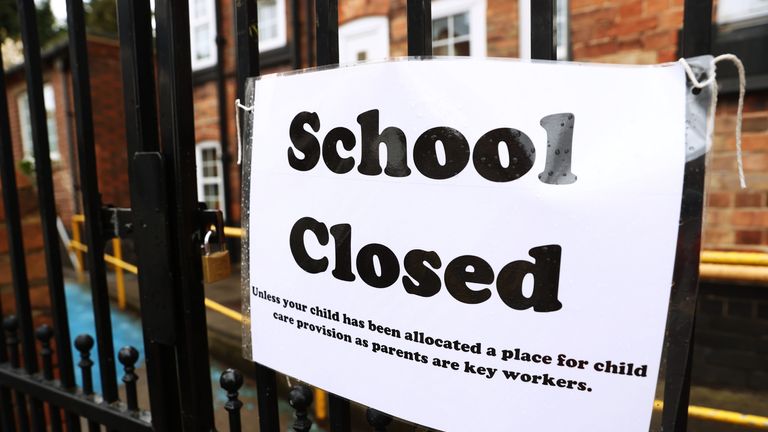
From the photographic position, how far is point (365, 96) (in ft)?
→ 2.83

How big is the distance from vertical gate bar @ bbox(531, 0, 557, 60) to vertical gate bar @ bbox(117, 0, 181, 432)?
881 mm

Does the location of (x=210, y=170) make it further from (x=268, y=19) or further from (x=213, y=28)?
(x=268, y=19)

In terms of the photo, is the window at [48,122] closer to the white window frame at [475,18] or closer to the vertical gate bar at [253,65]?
the white window frame at [475,18]

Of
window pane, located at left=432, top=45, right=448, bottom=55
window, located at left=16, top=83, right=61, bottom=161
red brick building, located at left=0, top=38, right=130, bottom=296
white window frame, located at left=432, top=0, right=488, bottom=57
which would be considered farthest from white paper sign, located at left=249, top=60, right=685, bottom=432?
window, located at left=16, top=83, right=61, bottom=161

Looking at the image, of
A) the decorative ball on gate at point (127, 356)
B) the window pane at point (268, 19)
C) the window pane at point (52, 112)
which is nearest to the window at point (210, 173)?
the window pane at point (268, 19)

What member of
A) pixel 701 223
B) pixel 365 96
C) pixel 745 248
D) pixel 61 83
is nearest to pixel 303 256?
pixel 365 96

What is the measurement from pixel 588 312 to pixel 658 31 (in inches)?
129

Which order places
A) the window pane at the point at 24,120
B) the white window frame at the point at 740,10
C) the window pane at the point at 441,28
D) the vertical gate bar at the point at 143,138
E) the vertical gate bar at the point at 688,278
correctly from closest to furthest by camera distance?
the vertical gate bar at the point at 688,278, the vertical gate bar at the point at 143,138, the white window frame at the point at 740,10, the window pane at the point at 441,28, the window pane at the point at 24,120

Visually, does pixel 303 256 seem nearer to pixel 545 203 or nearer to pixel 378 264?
pixel 378 264

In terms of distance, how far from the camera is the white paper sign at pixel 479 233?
67 centimetres

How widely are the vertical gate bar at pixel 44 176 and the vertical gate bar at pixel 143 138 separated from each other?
419mm

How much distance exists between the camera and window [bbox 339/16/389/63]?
5121 millimetres

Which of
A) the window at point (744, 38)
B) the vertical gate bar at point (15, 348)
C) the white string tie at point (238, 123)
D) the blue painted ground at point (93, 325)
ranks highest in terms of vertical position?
the window at point (744, 38)

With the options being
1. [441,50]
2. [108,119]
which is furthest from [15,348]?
[108,119]
